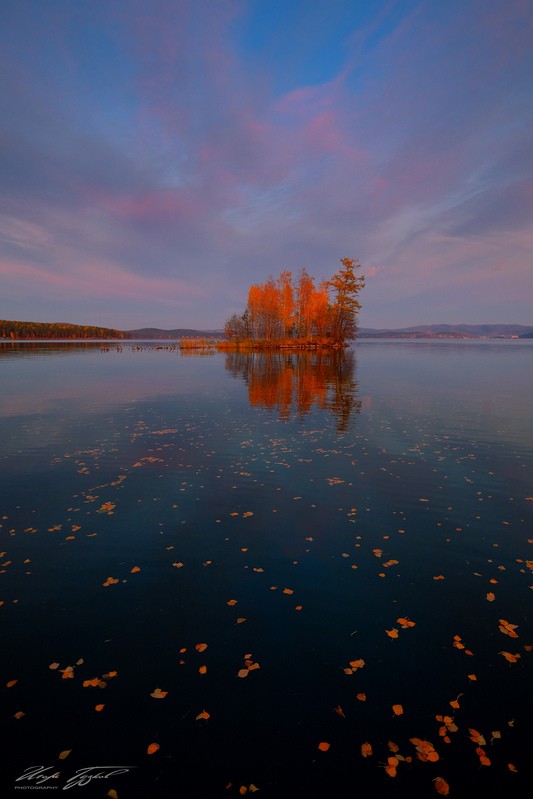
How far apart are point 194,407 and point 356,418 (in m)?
12.3

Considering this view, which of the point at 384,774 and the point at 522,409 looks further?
the point at 522,409

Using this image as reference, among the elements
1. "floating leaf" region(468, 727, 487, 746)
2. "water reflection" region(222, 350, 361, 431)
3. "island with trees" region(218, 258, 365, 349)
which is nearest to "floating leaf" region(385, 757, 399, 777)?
"floating leaf" region(468, 727, 487, 746)

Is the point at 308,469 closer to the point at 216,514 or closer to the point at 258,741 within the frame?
the point at 216,514

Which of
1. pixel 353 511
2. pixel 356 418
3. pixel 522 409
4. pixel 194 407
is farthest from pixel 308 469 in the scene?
pixel 522 409

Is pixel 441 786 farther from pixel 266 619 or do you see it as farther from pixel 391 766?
pixel 266 619

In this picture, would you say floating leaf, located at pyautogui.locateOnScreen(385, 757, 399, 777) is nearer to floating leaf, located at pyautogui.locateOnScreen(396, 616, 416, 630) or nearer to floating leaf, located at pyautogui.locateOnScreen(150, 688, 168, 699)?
floating leaf, located at pyautogui.locateOnScreen(396, 616, 416, 630)

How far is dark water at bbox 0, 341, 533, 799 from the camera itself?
4953mm

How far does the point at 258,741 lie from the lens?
A: 517cm

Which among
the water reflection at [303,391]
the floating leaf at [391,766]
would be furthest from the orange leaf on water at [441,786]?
the water reflection at [303,391]
